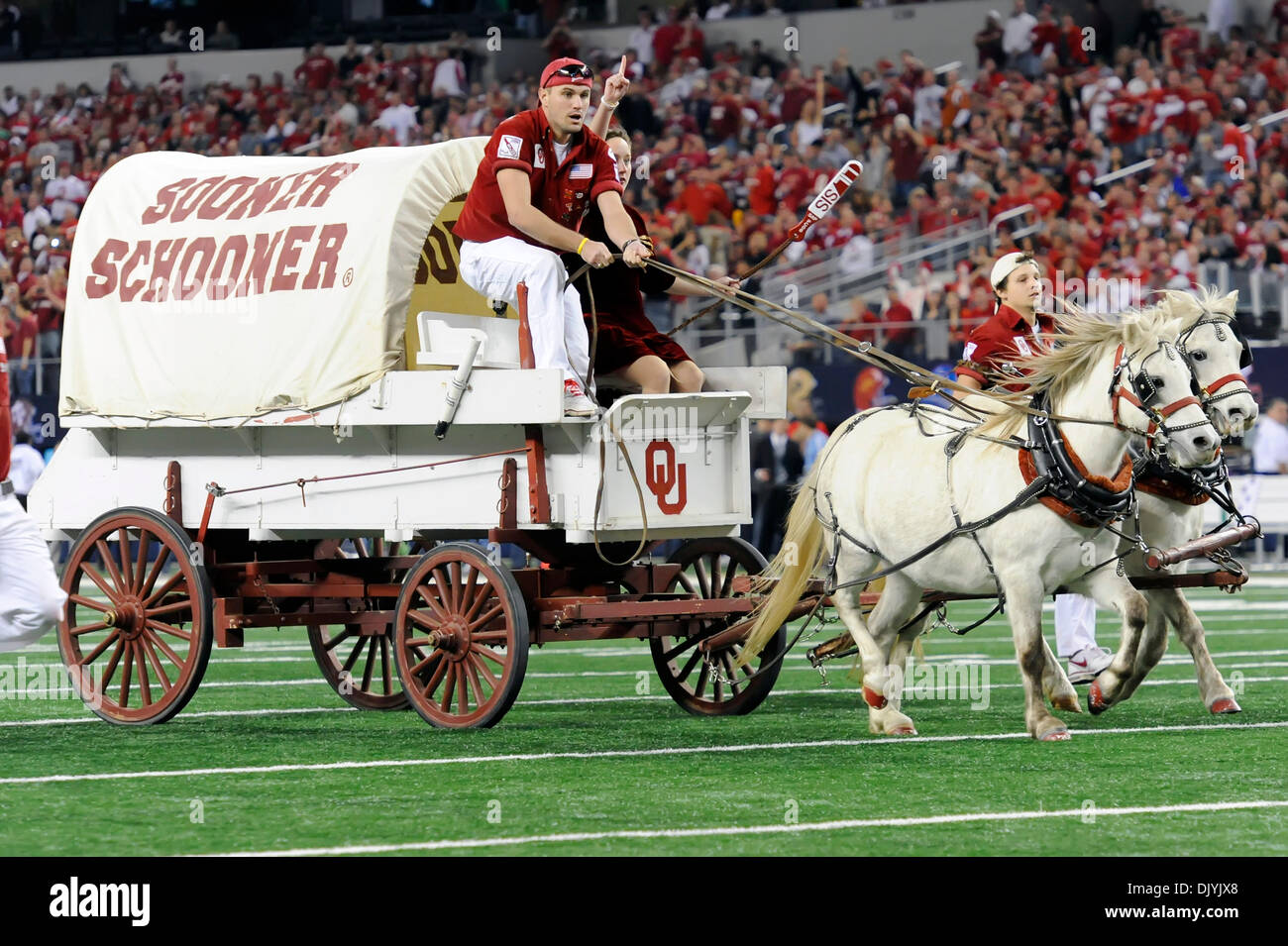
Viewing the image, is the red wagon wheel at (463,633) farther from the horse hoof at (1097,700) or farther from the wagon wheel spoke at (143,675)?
the horse hoof at (1097,700)

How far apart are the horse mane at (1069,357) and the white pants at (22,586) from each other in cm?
422

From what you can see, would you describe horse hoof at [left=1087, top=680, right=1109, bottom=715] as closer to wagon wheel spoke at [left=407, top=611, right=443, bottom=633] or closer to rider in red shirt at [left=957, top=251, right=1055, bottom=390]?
rider in red shirt at [left=957, top=251, right=1055, bottom=390]

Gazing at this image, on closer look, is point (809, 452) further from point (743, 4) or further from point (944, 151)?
point (743, 4)

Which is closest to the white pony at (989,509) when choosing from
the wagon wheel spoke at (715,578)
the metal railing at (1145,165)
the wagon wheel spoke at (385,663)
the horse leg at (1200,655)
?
the wagon wheel spoke at (715,578)

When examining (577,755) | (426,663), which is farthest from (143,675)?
(577,755)

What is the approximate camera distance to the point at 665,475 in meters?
9.56

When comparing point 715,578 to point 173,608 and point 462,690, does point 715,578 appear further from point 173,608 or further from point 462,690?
point 173,608

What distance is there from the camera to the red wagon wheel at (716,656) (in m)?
10.2

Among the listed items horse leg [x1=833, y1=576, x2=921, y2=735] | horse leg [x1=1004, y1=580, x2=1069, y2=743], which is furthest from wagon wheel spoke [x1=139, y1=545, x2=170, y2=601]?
horse leg [x1=1004, y1=580, x2=1069, y2=743]

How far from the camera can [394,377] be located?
9625 millimetres

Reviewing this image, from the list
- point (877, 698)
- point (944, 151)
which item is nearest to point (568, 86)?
point (877, 698)

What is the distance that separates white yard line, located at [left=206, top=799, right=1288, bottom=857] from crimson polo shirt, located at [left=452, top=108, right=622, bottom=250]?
3725 mm

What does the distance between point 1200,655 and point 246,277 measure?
5098 millimetres
